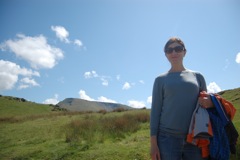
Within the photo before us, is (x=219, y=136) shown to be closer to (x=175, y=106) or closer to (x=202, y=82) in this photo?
(x=175, y=106)

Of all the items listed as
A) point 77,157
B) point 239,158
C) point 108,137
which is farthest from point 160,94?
point 108,137

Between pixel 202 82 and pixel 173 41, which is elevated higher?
pixel 173 41

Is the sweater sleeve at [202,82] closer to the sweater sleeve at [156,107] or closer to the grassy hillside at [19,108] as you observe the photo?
the sweater sleeve at [156,107]

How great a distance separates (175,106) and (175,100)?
0.23ft

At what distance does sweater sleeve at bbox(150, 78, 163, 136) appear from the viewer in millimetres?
Result: 3275

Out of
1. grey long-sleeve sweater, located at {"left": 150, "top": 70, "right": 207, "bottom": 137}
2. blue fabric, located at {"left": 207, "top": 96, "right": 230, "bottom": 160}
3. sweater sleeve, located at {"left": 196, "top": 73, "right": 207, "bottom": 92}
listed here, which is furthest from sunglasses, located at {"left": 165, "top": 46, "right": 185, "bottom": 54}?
blue fabric, located at {"left": 207, "top": 96, "right": 230, "bottom": 160}

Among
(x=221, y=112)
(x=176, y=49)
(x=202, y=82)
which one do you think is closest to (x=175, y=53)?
(x=176, y=49)

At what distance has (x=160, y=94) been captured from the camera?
3334 mm

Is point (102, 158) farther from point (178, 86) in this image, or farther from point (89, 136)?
point (178, 86)

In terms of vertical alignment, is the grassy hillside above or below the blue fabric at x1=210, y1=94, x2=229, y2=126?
above

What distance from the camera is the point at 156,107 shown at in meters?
3.33

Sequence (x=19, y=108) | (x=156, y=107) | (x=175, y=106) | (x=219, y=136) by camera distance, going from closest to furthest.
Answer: (x=219, y=136), (x=175, y=106), (x=156, y=107), (x=19, y=108)

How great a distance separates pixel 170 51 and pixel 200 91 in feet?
2.07

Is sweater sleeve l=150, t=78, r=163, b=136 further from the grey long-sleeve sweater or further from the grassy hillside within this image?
the grassy hillside
